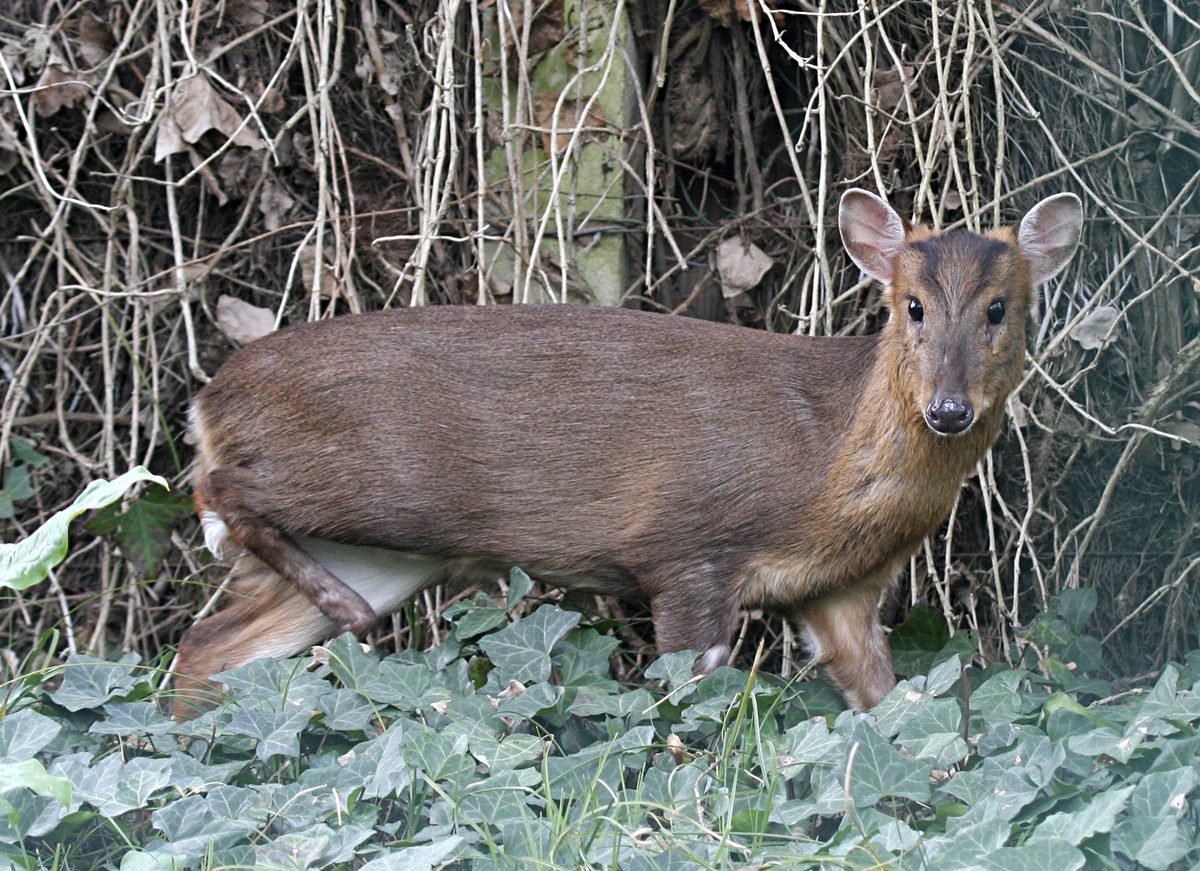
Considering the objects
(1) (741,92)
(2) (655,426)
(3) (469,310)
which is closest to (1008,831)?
(2) (655,426)

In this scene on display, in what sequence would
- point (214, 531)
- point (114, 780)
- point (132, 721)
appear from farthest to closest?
point (214, 531) → point (132, 721) → point (114, 780)

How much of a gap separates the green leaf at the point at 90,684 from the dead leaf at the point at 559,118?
261 centimetres

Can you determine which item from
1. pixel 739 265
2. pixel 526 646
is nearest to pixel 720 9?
pixel 739 265

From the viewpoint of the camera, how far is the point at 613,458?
15.4ft

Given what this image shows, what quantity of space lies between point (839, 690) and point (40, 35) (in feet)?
12.8

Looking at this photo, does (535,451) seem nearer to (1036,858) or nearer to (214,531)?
(214,531)

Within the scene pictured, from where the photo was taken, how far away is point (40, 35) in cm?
585

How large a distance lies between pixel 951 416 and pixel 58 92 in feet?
12.4

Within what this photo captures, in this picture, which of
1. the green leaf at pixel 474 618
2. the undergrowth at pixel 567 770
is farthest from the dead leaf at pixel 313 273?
the undergrowth at pixel 567 770

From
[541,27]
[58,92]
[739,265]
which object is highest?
[541,27]

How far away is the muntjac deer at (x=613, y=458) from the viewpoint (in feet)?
14.9

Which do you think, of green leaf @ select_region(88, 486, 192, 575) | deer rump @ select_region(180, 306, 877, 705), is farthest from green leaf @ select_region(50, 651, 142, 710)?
green leaf @ select_region(88, 486, 192, 575)

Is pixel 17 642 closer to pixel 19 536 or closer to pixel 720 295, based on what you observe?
pixel 19 536

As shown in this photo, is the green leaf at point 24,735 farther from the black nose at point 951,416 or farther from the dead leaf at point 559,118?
the dead leaf at point 559,118
